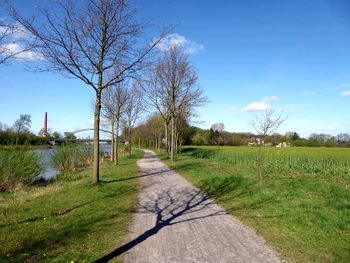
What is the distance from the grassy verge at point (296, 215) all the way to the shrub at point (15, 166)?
819 centimetres

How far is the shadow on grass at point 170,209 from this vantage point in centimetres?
387

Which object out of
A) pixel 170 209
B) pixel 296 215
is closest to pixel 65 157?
pixel 170 209

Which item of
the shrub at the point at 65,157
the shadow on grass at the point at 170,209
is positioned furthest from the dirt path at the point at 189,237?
the shrub at the point at 65,157

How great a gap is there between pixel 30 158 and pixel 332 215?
1166 cm

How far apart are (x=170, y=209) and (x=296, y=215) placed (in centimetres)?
328

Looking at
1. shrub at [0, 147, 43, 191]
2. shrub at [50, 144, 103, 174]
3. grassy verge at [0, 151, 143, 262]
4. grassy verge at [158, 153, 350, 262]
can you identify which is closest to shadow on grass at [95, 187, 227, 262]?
grassy verge at [0, 151, 143, 262]

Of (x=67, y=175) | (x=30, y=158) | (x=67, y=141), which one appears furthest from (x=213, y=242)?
(x=67, y=141)

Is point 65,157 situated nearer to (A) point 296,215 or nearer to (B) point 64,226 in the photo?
(B) point 64,226

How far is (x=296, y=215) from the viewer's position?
16.7ft

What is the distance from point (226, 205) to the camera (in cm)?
610

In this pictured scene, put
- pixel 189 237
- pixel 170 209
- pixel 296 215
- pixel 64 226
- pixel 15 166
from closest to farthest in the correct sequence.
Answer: pixel 189 237, pixel 64 226, pixel 296 215, pixel 170 209, pixel 15 166

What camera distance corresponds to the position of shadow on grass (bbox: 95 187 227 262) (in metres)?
3.87

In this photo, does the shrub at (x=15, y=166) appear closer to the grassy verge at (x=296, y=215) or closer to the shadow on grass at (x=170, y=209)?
A: the shadow on grass at (x=170, y=209)

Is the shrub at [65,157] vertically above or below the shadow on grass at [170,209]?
above
